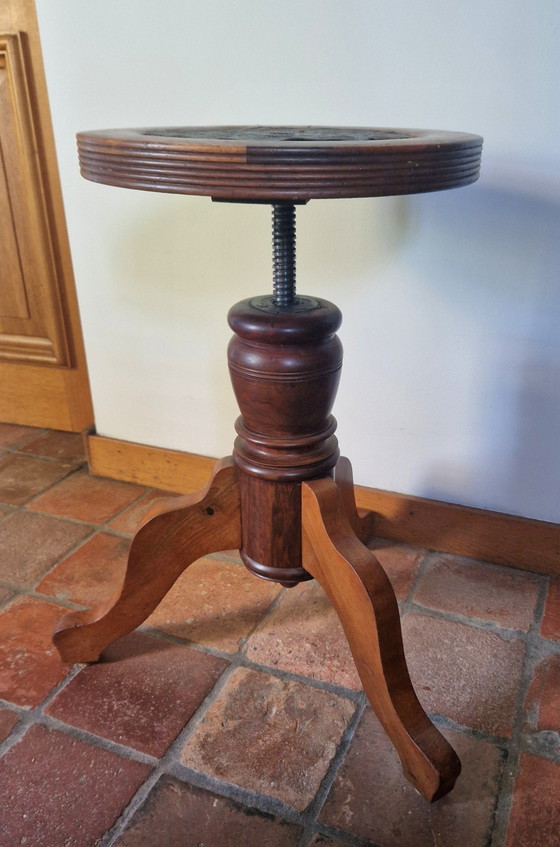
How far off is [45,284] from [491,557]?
1.45 metres

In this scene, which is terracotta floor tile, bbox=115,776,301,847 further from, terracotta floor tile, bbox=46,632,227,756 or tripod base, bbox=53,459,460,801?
tripod base, bbox=53,459,460,801

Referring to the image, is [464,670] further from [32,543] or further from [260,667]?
[32,543]

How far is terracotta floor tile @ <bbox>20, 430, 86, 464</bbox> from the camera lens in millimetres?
2127

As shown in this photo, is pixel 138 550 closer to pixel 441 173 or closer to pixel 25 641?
pixel 25 641

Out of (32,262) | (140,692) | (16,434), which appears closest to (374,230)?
(140,692)

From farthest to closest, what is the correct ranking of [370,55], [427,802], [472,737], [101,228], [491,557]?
[101,228]
[491,557]
[370,55]
[472,737]
[427,802]

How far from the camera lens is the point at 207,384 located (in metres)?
1.76

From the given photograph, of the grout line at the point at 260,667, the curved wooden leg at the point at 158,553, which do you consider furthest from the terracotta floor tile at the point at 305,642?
the curved wooden leg at the point at 158,553

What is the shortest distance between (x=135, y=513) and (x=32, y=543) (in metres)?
0.26

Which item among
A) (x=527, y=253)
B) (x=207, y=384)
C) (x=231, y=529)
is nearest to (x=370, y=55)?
(x=527, y=253)

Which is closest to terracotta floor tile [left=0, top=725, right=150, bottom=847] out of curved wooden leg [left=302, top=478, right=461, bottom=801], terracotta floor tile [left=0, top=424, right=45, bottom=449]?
curved wooden leg [left=302, top=478, right=461, bottom=801]

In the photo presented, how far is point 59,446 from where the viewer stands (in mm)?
2188

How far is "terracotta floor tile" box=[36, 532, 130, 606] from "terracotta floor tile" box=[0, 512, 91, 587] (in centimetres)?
3

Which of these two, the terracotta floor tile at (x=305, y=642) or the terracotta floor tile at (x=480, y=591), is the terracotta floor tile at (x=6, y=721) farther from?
the terracotta floor tile at (x=480, y=591)
